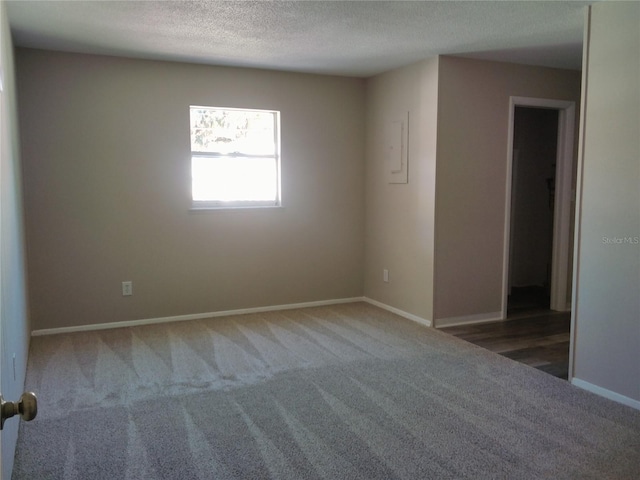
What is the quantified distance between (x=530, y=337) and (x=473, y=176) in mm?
A: 1475

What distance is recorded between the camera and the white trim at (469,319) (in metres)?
4.58

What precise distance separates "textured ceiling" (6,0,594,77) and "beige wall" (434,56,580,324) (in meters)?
0.18

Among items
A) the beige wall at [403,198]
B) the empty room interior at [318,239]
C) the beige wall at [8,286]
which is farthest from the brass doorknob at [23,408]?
the beige wall at [403,198]

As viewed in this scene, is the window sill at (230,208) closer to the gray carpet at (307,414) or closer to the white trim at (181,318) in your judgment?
the white trim at (181,318)

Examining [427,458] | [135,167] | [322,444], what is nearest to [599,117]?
[427,458]

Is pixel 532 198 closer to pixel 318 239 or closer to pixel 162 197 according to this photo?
pixel 318 239

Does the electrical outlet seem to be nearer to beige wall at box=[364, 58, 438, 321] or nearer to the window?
the window

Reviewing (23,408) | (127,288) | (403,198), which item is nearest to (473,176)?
(403,198)

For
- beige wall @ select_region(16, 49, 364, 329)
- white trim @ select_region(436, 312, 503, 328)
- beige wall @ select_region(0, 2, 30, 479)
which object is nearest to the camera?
beige wall @ select_region(0, 2, 30, 479)

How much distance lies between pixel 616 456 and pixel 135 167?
4086 millimetres

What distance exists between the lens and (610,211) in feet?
9.87

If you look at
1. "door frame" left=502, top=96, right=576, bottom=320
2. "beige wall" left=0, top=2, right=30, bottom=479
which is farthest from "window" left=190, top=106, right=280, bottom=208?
"door frame" left=502, top=96, right=576, bottom=320

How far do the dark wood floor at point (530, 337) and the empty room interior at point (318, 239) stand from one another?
0.11ft

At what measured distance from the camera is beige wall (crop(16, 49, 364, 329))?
14.1 feet
